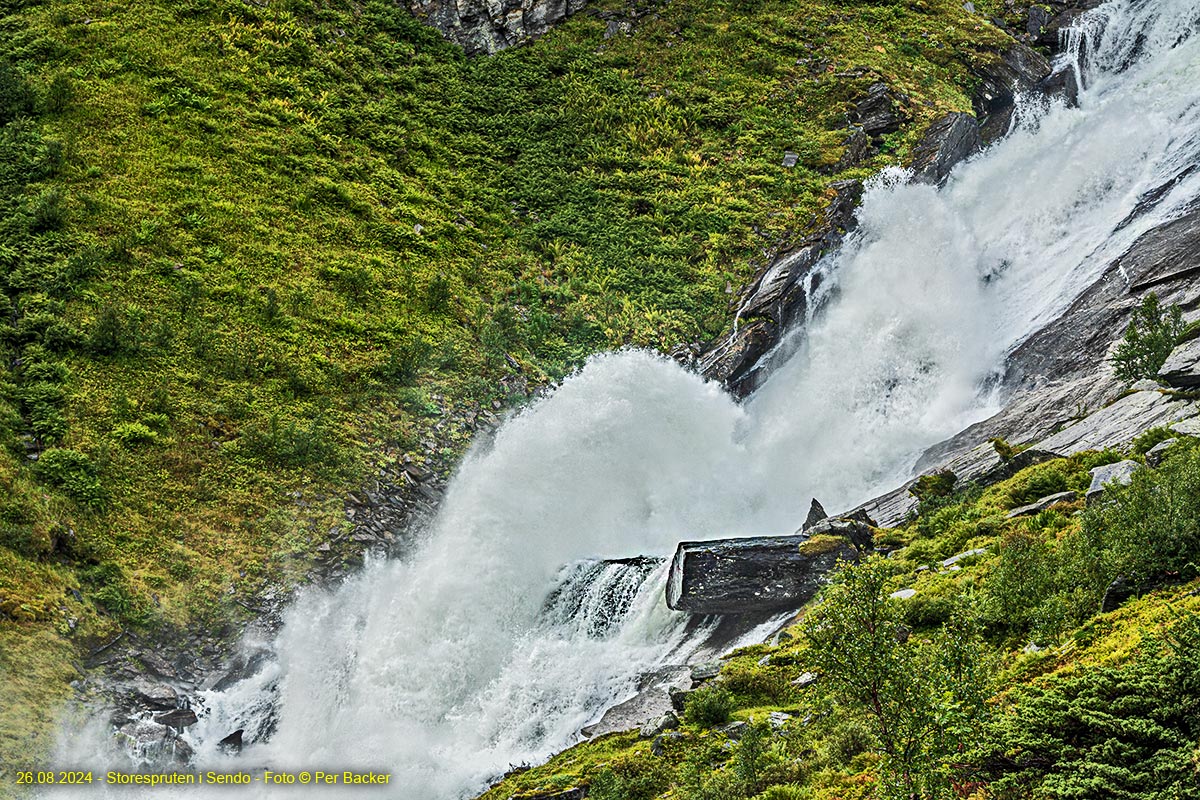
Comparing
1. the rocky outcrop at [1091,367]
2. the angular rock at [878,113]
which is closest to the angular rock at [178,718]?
the rocky outcrop at [1091,367]

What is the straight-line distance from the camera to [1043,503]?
19.4 metres

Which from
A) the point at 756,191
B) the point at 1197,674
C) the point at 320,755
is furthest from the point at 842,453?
the point at 1197,674

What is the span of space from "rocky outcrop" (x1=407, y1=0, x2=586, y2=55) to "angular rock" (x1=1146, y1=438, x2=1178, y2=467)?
121 ft

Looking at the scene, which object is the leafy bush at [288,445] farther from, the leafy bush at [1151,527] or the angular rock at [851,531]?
the leafy bush at [1151,527]

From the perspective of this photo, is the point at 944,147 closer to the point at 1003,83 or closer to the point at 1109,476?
the point at 1003,83

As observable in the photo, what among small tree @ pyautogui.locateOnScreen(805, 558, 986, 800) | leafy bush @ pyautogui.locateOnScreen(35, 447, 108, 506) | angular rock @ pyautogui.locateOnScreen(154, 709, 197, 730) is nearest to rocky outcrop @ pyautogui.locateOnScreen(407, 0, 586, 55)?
leafy bush @ pyautogui.locateOnScreen(35, 447, 108, 506)

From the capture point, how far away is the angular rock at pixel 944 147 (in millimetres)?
39594

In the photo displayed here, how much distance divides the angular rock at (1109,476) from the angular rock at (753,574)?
19.1ft

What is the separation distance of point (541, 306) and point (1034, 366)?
17398 millimetres

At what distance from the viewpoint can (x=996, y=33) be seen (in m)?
47.4

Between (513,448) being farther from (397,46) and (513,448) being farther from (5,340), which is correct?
(397,46)

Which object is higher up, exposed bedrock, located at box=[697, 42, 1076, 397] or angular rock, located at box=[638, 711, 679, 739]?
exposed bedrock, located at box=[697, 42, 1076, 397]

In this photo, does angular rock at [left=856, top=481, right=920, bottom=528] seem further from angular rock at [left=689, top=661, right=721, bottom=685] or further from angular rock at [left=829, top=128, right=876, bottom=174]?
angular rock at [left=829, top=128, right=876, bottom=174]

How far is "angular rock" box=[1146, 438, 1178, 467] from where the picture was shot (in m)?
17.4
